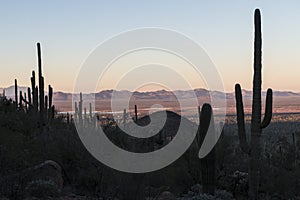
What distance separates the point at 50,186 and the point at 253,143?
6144 mm

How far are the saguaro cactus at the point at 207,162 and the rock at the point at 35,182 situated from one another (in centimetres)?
456

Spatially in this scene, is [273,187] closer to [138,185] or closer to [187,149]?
[187,149]

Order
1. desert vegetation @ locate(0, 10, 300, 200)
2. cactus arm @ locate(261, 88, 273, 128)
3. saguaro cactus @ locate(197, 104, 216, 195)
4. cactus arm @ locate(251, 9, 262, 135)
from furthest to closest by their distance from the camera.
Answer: saguaro cactus @ locate(197, 104, 216, 195), cactus arm @ locate(261, 88, 273, 128), cactus arm @ locate(251, 9, 262, 135), desert vegetation @ locate(0, 10, 300, 200)

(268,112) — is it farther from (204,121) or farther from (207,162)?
(207,162)

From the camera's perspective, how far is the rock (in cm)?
1334

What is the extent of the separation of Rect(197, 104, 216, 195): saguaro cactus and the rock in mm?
4559

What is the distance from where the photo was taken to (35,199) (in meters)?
13.0

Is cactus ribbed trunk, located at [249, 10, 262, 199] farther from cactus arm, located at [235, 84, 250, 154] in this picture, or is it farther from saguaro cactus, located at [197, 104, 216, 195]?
saguaro cactus, located at [197, 104, 216, 195]

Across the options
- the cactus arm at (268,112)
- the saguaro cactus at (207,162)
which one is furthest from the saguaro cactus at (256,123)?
the saguaro cactus at (207,162)

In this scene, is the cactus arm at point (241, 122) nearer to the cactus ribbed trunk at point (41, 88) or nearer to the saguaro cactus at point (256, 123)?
the saguaro cactus at point (256, 123)

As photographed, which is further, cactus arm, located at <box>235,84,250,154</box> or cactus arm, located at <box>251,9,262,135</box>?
cactus arm, located at <box>235,84,250,154</box>

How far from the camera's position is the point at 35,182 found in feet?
45.2

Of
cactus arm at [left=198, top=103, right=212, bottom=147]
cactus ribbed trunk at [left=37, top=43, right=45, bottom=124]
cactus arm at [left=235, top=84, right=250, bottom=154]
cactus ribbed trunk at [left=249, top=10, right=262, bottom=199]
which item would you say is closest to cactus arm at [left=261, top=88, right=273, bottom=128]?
cactus ribbed trunk at [left=249, top=10, right=262, bottom=199]

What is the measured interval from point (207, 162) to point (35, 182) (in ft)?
17.8
